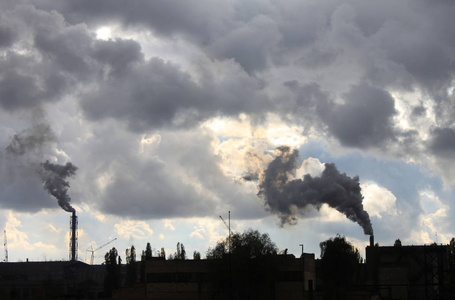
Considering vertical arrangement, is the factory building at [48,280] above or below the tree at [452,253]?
below

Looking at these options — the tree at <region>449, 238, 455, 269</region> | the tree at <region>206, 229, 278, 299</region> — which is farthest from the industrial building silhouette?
the tree at <region>449, 238, 455, 269</region>

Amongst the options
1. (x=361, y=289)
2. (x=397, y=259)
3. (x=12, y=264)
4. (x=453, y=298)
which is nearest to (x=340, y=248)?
(x=397, y=259)

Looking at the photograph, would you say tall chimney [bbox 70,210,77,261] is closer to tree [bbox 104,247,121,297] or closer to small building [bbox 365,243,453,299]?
tree [bbox 104,247,121,297]

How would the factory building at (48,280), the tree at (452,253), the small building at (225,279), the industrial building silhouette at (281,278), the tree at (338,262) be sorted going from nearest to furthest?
1. the industrial building silhouette at (281,278)
2. the small building at (225,279)
3. the tree at (338,262)
4. the tree at (452,253)
5. the factory building at (48,280)

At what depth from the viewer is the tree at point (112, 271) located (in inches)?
6083

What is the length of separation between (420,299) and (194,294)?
34.8 metres

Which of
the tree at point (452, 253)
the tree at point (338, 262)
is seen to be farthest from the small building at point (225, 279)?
the tree at point (452, 253)

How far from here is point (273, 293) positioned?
370ft

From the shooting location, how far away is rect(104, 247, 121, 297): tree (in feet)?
507

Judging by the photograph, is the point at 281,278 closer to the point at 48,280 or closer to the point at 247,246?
the point at 247,246

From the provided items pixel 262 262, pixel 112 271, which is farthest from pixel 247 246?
pixel 112 271

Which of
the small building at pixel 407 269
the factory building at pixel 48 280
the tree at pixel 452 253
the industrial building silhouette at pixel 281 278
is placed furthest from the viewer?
the factory building at pixel 48 280

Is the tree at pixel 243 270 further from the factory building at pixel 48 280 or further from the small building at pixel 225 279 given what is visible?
the factory building at pixel 48 280

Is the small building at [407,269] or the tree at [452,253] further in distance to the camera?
the tree at [452,253]
